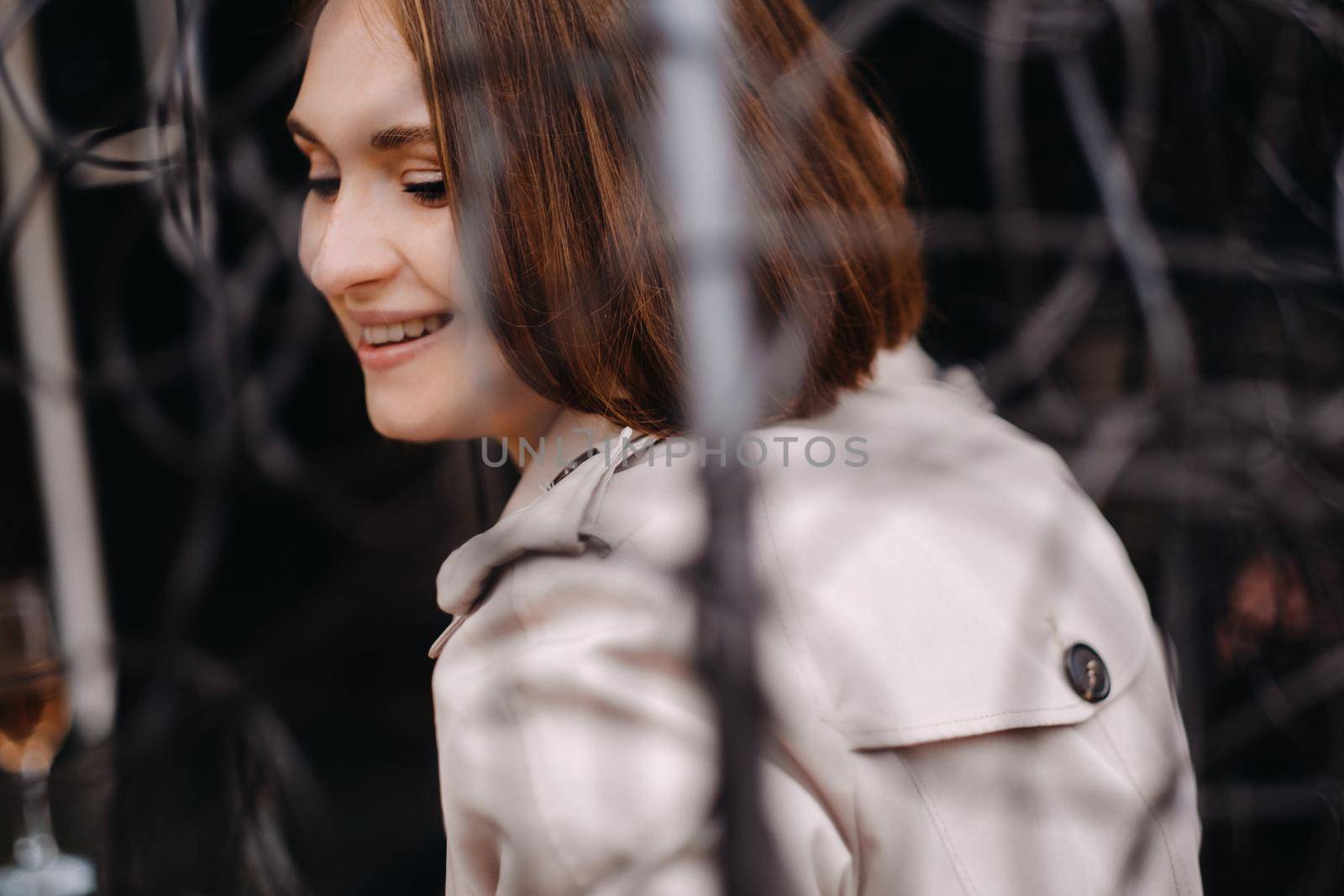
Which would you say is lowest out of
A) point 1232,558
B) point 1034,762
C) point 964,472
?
point 1232,558

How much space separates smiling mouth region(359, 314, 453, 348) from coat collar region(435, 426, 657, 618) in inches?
3.4

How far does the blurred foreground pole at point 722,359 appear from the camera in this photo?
0.26 metres

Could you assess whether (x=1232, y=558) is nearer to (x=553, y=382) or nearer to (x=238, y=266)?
(x=553, y=382)

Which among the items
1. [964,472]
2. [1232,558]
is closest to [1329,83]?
[1232,558]

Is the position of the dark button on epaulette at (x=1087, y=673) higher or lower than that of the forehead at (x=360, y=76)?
lower

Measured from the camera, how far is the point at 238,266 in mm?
1234

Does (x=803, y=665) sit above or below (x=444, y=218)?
below

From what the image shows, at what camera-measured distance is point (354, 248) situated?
1.41ft

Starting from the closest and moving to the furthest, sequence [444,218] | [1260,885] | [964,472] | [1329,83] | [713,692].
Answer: [713,692], [444,218], [964,472], [1329,83], [1260,885]

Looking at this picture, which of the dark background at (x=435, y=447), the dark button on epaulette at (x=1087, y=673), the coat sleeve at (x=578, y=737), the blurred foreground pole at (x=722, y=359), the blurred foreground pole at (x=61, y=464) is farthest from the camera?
the blurred foreground pole at (x=61, y=464)

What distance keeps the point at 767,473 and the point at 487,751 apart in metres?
0.18

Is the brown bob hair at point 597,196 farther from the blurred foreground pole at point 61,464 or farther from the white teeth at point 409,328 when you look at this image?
the blurred foreground pole at point 61,464

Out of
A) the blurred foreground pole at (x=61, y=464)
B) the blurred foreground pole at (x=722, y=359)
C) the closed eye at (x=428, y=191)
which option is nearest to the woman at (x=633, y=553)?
the closed eye at (x=428, y=191)

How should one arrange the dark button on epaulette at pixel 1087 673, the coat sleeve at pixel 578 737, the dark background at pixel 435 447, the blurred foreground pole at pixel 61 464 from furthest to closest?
the blurred foreground pole at pixel 61 464 < the dark background at pixel 435 447 < the dark button on epaulette at pixel 1087 673 < the coat sleeve at pixel 578 737
